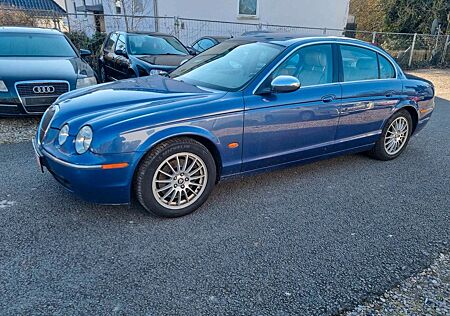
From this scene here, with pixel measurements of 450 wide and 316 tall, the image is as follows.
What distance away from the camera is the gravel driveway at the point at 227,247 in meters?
2.12

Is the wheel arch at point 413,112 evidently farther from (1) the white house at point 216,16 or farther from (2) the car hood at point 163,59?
(1) the white house at point 216,16

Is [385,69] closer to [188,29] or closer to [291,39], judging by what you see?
[291,39]

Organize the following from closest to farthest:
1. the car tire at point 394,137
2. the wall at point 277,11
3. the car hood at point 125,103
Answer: the car hood at point 125,103 < the car tire at point 394,137 < the wall at point 277,11

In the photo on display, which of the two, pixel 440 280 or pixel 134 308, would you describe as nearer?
pixel 134 308

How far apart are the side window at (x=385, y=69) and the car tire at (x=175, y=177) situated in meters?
2.71

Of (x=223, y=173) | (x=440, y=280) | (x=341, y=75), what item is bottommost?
(x=440, y=280)

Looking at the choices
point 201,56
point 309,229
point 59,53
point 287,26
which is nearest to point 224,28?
point 287,26

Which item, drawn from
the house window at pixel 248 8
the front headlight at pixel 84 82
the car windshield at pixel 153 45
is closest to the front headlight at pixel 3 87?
the front headlight at pixel 84 82

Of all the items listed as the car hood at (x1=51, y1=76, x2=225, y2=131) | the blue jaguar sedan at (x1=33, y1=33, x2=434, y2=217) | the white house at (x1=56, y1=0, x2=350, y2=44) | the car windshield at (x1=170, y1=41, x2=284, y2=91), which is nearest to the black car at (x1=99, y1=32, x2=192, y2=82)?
the car windshield at (x1=170, y1=41, x2=284, y2=91)

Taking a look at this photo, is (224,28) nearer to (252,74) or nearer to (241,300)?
(252,74)

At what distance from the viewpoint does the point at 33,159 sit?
4.18 meters

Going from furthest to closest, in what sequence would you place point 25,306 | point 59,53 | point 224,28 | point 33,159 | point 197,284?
point 224,28, point 59,53, point 33,159, point 197,284, point 25,306

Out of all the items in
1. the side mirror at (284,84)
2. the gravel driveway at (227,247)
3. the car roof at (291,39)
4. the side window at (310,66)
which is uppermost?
the car roof at (291,39)

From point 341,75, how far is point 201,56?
1726 millimetres
